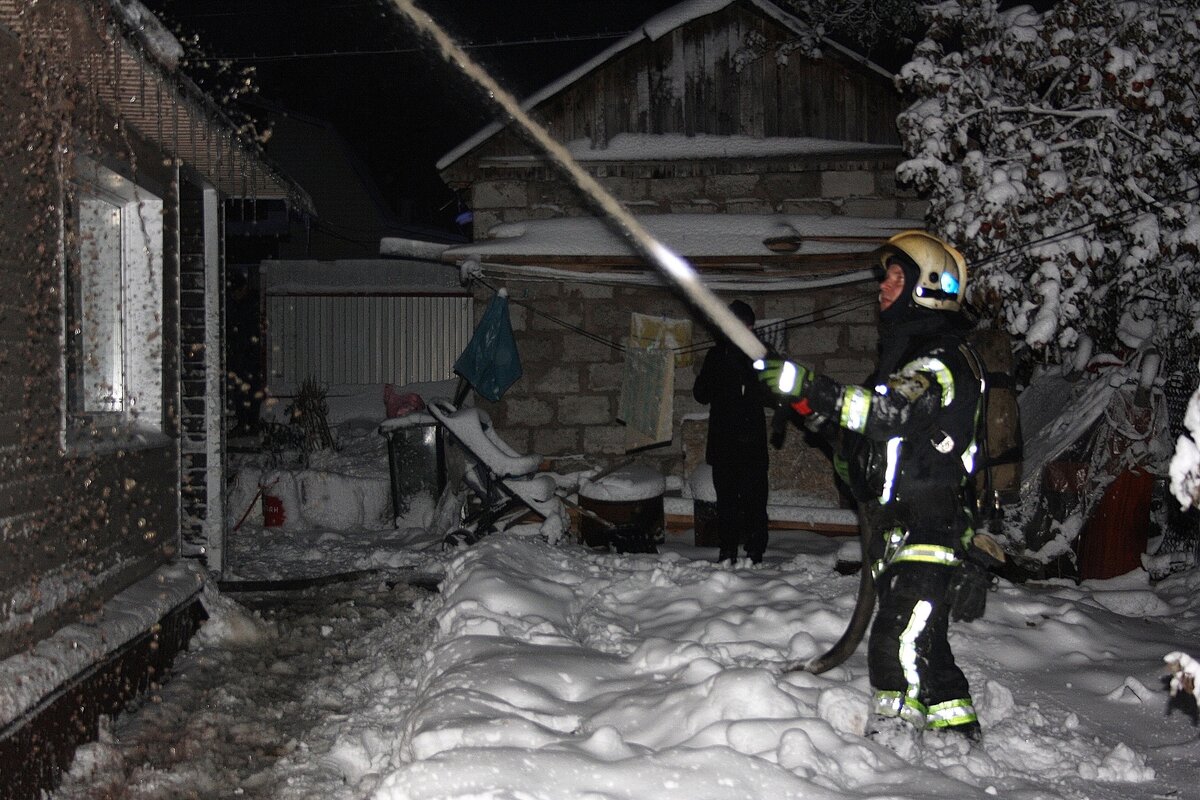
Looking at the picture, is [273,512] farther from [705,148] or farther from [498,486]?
[705,148]

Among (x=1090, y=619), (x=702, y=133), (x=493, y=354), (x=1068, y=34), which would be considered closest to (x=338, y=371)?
(x=493, y=354)

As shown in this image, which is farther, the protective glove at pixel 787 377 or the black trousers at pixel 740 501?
the black trousers at pixel 740 501

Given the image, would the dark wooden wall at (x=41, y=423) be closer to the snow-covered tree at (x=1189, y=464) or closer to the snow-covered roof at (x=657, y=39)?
the snow-covered tree at (x=1189, y=464)

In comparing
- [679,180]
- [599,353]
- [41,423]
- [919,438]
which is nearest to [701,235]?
[679,180]

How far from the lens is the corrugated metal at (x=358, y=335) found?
15906mm

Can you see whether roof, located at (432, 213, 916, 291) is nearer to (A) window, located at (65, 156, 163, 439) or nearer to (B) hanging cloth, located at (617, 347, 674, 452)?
(B) hanging cloth, located at (617, 347, 674, 452)

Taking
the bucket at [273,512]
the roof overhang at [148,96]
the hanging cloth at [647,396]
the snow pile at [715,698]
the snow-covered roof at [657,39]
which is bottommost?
the bucket at [273,512]

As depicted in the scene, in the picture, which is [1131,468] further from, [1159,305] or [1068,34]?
[1068,34]

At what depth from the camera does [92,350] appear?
555cm

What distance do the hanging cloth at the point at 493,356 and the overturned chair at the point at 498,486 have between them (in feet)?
3.99

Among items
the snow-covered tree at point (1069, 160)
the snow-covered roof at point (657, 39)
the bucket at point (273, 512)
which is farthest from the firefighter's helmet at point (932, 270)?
the bucket at point (273, 512)

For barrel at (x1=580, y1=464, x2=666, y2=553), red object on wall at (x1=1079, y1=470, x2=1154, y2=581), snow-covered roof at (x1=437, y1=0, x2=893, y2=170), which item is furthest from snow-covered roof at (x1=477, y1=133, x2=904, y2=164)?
red object on wall at (x1=1079, y1=470, x2=1154, y2=581)

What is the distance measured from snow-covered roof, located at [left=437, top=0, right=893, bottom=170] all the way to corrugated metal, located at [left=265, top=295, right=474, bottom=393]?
592cm

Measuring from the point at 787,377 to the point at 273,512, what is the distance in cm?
808
